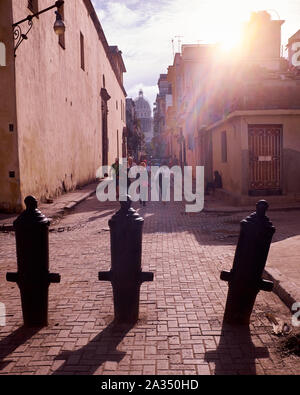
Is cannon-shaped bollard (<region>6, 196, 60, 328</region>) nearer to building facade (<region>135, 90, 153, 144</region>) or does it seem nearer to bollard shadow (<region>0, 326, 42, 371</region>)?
bollard shadow (<region>0, 326, 42, 371</region>)

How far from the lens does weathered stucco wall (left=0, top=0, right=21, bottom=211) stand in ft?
34.3

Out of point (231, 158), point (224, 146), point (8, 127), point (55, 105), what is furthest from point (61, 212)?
point (224, 146)

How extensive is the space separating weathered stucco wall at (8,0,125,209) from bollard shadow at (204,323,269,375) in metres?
8.56

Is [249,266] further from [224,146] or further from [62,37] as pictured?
[62,37]

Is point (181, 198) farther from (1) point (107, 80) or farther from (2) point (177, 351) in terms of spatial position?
(1) point (107, 80)

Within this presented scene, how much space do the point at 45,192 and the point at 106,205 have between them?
2.10 meters

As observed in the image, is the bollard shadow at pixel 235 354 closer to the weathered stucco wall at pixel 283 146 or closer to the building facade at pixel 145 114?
the weathered stucco wall at pixel 283 146

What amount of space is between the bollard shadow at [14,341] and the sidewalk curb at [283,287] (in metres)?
2.59

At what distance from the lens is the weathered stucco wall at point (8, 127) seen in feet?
34.3

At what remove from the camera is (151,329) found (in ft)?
12.5

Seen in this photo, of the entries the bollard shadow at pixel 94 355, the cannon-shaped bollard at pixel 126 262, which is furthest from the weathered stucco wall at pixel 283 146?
the bollard shadow at pixel 94 355

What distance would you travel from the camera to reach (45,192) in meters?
13.2

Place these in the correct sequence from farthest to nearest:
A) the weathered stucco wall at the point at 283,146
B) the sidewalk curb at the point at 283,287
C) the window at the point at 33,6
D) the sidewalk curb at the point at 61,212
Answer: the weathered stucco wall at the point at 283,146 → the window at the point at 33,6 → the sidewalk curb at the point at 61,212 → the sidewalk curb at the point at 283,287

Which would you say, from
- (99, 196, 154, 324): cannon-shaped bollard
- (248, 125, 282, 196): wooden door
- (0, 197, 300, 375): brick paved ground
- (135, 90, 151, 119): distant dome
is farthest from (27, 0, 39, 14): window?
(135, 90, 151, 119): distant dome
